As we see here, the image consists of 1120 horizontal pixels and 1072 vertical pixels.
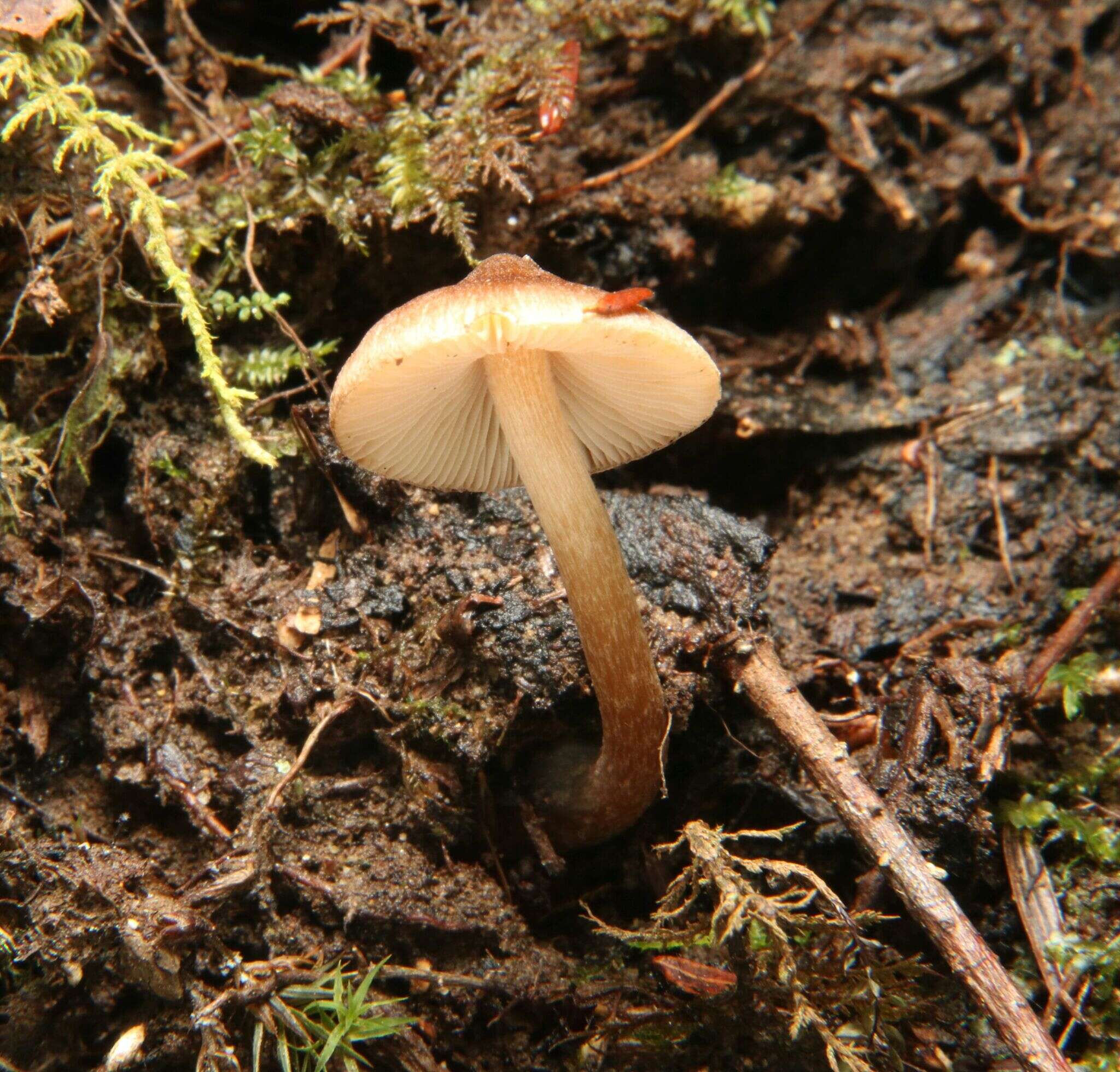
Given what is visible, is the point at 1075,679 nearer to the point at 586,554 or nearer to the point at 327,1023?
the point at 586,554

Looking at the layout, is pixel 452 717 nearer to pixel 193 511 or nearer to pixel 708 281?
pixel 193 511

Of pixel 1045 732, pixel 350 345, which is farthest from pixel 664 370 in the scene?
pixel 1045 732

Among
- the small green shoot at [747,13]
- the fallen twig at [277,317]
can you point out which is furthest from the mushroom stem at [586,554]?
the small green shoot at [747,13]

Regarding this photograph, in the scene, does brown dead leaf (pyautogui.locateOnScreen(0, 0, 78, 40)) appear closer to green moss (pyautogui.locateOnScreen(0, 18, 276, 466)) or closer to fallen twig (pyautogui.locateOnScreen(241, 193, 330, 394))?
green moss (pyautogui.locateOnScreen(0, 18, 276, 466))

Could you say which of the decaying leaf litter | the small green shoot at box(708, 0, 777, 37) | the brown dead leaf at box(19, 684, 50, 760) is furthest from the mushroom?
the small green shoot at box(708, 0, 777, 37)

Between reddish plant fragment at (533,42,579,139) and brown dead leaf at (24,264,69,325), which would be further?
reddish plant fragment at (533,42,579,139)

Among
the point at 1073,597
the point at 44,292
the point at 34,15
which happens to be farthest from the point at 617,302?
the point at 34,15
